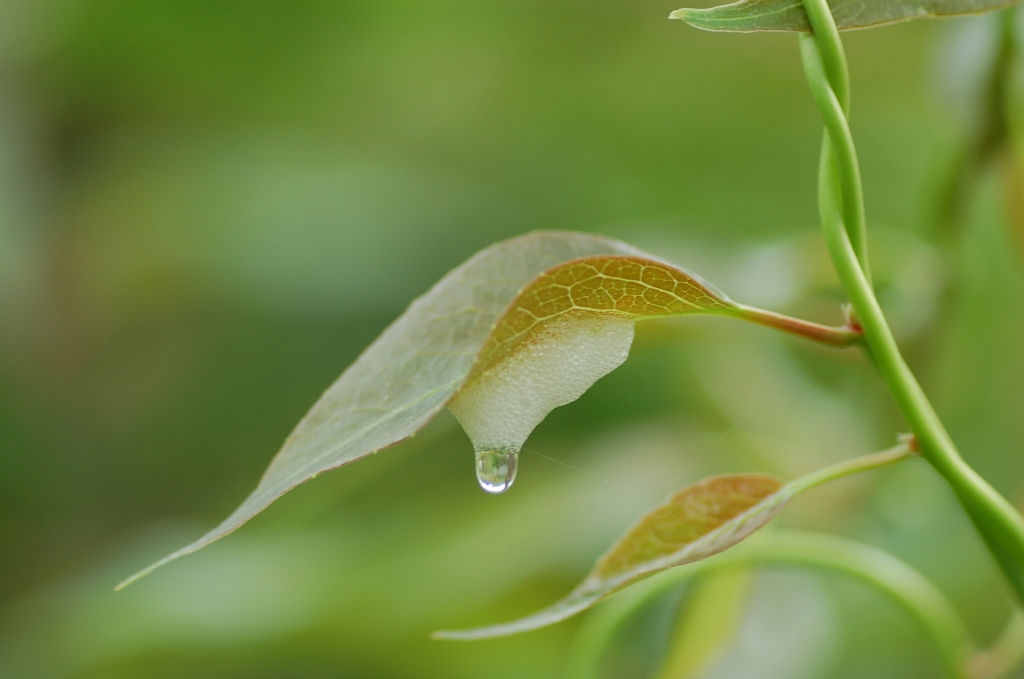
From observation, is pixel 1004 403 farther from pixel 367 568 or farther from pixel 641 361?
pixel 367 568

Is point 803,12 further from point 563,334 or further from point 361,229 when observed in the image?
point 361,229

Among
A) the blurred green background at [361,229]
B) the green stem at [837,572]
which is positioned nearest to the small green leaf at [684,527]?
the green stem at [837,572]

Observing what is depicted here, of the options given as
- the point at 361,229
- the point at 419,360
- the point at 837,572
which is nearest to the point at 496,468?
the point at 419,360

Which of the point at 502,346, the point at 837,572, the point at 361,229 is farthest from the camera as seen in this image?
the point at 361,229

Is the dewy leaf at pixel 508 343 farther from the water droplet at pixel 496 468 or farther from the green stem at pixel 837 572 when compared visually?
the green stem at pixel 837 572

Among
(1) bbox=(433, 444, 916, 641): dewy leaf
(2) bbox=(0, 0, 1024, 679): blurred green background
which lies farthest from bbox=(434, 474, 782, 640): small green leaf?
(2) bbox=(0, 0, 1024, 679): blurred green background

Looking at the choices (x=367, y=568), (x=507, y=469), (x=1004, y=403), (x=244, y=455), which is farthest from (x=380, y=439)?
(x=244, y=455)
